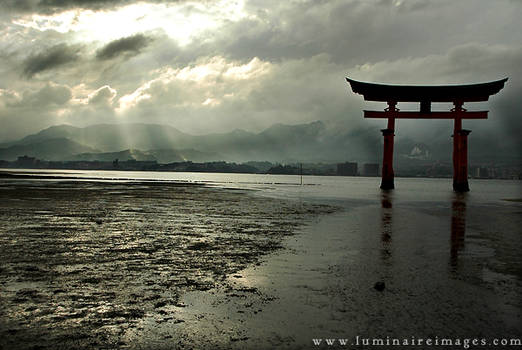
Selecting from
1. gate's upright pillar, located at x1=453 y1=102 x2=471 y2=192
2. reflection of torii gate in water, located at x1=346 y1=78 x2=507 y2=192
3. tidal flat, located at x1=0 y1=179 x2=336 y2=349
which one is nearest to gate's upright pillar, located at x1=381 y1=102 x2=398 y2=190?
reflection of torii gate in water, located at x1=346 y1=78 x2=507 y2=192

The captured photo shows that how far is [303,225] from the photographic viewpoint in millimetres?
12547

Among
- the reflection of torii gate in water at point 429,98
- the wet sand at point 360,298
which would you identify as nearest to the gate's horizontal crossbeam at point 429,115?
the reflection of torii gate in water at point 429,98

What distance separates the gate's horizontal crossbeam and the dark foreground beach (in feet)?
93.5

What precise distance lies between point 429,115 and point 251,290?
Result: 3629 cm

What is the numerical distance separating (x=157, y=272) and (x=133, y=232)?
184 inches

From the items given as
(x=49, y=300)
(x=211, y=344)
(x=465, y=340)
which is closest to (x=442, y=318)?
(x=465, y=340)

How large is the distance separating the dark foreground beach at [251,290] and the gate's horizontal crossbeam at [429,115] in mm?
28484

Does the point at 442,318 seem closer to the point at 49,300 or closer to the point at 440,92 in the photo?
the point at 49,300

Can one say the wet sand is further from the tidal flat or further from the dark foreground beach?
the tidal flat

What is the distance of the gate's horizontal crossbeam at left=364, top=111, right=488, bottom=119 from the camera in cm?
3556

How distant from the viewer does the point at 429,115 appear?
3644cm

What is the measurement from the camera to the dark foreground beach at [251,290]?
3465mm

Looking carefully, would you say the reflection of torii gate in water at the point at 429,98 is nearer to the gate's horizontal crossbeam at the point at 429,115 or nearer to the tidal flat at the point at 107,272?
the gate's horizontal crossbeam at the point at 429,115

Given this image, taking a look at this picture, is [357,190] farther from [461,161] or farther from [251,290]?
[251,290]
